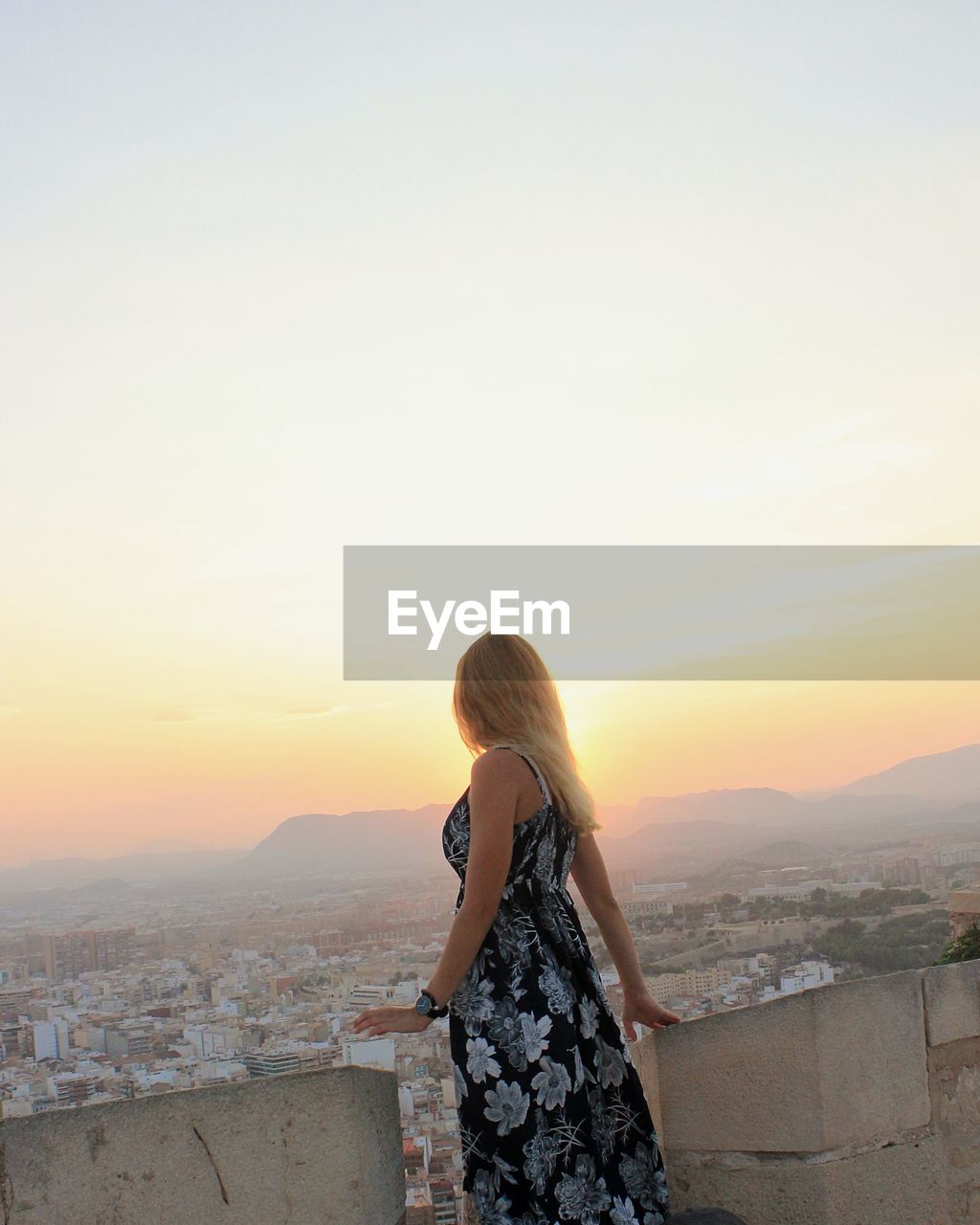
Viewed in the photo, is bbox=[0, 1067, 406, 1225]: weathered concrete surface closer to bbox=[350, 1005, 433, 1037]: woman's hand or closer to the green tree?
bbox=[350, 1005, 433, 1037]: woman's hand

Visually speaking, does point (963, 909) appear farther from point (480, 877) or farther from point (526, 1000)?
point (480, 877)

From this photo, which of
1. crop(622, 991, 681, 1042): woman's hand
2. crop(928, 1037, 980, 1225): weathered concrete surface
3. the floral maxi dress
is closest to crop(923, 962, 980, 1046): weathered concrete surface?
crop(928, 1037, 980, 1225): weathered concrete surface

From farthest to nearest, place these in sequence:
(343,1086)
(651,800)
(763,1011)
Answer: (651,800) < (763,1011) < (343,1086)

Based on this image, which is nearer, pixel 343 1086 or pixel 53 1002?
pixel 343 1086

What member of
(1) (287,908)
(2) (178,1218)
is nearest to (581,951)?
(2) (178,1218)

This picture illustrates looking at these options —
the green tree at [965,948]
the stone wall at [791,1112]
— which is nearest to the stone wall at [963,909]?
the green tree at [965,948]

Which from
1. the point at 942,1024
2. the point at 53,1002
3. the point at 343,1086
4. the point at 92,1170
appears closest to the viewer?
the point at 92,1170

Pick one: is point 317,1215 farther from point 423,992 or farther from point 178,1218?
point 423,992
